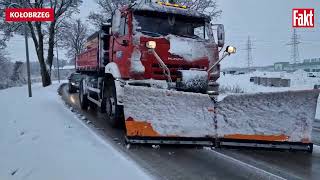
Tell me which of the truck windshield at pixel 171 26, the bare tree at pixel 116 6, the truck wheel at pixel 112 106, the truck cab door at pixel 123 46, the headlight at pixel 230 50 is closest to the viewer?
the truck cab door at pixel 123 46

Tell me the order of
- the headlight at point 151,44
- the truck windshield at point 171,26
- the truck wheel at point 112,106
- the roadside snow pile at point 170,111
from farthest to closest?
the truck wheel at point 112,106
the truck windshield at point 171,26
the headlight at point 151,44
the roadside snow pile at point 170,111

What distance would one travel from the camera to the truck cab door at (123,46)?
25.9 feet

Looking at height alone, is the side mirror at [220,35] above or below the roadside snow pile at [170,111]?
above

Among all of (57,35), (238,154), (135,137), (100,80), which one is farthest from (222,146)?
(57,35)

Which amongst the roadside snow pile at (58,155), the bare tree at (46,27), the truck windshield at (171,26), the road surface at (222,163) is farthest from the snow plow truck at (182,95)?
the bare tree at (46,27)

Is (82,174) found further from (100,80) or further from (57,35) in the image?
(57,35)

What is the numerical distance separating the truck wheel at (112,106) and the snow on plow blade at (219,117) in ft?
6.23

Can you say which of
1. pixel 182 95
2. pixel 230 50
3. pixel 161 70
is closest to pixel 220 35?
pixel 230 50

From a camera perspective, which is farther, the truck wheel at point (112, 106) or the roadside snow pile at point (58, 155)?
the truck wheel at point (112, 106)

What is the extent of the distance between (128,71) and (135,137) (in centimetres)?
160

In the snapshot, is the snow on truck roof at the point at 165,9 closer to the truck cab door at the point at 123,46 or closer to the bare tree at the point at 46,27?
the truck cab door at the point at 123,46

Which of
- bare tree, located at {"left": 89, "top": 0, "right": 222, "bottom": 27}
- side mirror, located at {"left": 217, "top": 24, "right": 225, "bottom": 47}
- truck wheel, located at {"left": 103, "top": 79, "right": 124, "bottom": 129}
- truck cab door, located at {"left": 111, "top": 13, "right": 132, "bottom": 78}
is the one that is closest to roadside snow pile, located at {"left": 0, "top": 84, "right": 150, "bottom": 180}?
truck wheel, located at {"left": 103, "top": 79, "right": 124, "bottom": 129}

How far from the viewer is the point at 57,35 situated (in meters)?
38.7

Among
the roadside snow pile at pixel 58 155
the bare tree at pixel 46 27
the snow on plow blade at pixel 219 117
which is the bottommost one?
the roadside snow pile at pixel 58 155
